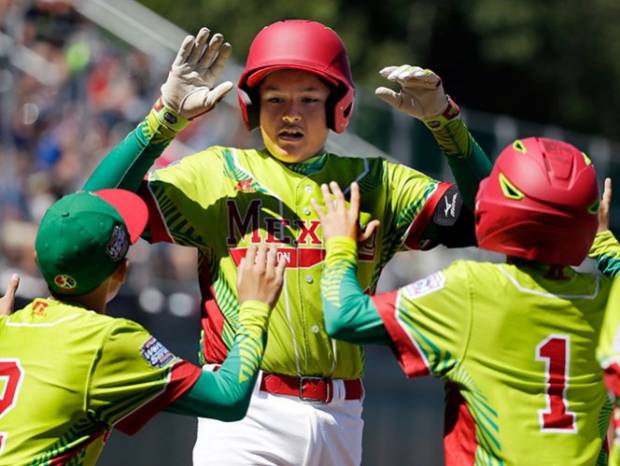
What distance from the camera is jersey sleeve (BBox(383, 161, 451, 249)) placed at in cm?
527

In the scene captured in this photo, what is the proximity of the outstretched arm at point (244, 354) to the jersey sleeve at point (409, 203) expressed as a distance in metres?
0.73

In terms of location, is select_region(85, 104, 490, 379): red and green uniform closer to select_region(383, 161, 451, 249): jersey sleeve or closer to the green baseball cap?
select_region(383, 161, 451, 249): jersey sleeve

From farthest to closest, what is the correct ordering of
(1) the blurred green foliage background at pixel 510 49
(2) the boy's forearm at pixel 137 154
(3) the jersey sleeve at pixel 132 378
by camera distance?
(1) the blurred green foliage background at pixel 510 49
(2) the boy's forearm at pixel 137 154
(3) the jersey sleeve at pixel 132 378

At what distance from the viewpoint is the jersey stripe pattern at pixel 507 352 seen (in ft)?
13.7

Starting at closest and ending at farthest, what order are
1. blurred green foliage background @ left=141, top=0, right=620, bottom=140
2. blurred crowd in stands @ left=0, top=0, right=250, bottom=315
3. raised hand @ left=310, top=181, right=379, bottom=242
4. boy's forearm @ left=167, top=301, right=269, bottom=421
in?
boy's forearm @ left=167, top=301, right=269, bottom=421, raised hand @ left=310, top=181, right=379, bottom=242, blurred crowd in stands @ left=0, top=0, right=250, bottom=315, blurred green foliage background @ left=141, top=0, right=620, bottom=140

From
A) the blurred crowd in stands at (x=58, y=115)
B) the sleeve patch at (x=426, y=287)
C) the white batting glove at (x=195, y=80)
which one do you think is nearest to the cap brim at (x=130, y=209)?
the white batting glove at (x=195, y=80)

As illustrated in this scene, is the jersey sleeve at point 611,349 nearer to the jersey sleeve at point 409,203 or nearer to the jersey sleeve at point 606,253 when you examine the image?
the jersey sleeve at point 606,253

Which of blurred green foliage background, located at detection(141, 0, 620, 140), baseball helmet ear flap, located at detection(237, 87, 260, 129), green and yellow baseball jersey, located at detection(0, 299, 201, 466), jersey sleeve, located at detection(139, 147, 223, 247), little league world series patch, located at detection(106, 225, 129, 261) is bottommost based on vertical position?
green and yellow baseball jersey, located at detection(0, 299, 201, 466)

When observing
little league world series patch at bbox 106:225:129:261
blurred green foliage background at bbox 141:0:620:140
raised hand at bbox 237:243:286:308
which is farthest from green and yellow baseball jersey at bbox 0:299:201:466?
blurred green foliage background at bbox 141:0:620:140

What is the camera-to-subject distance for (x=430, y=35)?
3506 cm

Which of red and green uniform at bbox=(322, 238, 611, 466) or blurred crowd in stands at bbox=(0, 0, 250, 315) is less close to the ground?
blurred crowd in stands at bbox=(0, 0, 250, 315)

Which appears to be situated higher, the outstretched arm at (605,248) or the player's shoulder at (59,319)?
the outstretched arm at (605,248)

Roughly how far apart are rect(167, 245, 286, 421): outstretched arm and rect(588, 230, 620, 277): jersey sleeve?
1.23 meters

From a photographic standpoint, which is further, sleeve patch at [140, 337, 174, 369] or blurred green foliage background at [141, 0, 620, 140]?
blurred green foliage background at [141, 0, 620, 140]
